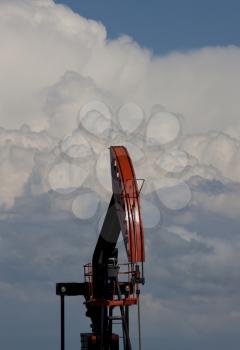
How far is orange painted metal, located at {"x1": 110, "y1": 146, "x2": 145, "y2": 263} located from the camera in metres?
26.8

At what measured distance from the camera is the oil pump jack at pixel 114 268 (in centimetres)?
2709

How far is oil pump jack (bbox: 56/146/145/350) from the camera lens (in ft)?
88.9

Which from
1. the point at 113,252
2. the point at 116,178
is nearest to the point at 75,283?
the point at 113,252

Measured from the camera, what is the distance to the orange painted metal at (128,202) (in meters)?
26.8

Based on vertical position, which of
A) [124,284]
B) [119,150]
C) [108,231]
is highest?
[119,150]

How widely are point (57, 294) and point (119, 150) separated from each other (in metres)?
7.65

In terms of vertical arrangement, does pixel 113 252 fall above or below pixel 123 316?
above

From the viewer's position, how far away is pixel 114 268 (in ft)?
98.4

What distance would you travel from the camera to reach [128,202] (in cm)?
2755

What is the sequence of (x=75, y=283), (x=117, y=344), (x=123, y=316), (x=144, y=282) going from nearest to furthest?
(x=144, y=282) → (x=123, y=316) → (x=117, y=344) → (x=75, y=283)

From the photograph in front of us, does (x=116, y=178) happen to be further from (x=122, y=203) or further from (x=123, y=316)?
(x=123, y=316)

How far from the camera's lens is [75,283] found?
33.2 m

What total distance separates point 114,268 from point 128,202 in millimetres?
3701

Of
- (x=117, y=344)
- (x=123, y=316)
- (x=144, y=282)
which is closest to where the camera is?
(x=144, y=282)
